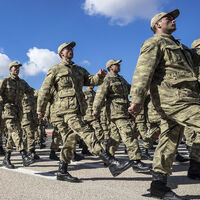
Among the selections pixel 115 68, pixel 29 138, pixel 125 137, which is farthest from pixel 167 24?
pixel 29 138

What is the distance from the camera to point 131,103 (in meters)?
3.36

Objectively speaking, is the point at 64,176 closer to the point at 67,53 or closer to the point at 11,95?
the point at 67,53

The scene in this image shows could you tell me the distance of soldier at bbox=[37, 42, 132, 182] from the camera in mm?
4703

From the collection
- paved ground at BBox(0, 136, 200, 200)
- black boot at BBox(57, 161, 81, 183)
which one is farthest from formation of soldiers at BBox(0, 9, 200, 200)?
paved ground at BBox(0, 136, 200, 200)

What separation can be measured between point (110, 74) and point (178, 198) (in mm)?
3511

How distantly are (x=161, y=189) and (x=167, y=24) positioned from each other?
1.93 meters

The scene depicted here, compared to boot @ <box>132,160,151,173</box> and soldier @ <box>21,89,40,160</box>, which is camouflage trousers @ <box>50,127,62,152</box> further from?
boot @ <box>132,160,151,173</box>

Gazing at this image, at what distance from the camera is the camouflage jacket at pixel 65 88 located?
16.4 ft

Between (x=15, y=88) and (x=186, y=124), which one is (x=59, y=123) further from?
(x=186, y=124)

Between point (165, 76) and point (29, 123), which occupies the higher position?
point (165, 76)

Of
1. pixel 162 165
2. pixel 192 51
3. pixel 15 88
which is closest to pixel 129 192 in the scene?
pixel 162 165

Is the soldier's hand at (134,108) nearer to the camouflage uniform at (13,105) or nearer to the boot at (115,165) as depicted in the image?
the boot at (115,165)

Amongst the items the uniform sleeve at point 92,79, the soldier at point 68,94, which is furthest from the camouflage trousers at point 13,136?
the uniform sleeve at point 92,79

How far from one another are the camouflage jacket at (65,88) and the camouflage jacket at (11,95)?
1638mm
